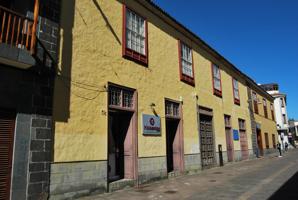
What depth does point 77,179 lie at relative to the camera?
28.2 ft

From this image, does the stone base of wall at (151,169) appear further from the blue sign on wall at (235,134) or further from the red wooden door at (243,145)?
the red wooden door at (243,145)

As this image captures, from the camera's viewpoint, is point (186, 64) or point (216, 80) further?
point (216, 80)

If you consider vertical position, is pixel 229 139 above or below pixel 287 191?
above

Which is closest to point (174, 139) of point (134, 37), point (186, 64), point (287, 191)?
point (186, 64)

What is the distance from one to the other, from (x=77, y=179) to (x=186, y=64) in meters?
9.83

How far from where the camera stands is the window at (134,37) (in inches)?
458

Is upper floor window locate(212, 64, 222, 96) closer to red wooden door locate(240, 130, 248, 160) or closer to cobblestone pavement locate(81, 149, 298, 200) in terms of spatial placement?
red wooden door locate(240, 130, 248, 160)

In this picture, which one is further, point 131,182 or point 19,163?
point 131,182

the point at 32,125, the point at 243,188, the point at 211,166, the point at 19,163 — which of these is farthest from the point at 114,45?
the point at 211,166

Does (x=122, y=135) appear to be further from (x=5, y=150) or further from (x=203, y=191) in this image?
(x=5, y=150)

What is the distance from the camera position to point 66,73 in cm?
875

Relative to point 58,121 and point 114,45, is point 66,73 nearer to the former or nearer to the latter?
point 58,121

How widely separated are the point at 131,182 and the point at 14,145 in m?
5.01

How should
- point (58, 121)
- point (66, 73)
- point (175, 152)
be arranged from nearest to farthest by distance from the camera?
point (58, 121) < point (66, 73) < point (175, 152)
